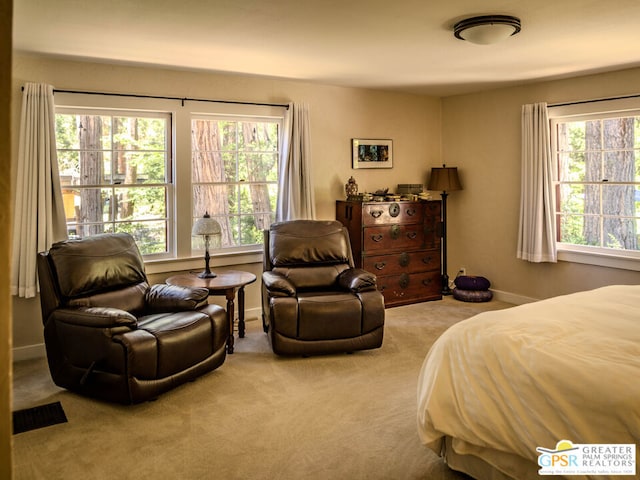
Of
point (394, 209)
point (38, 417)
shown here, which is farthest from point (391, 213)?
point (38, 417)

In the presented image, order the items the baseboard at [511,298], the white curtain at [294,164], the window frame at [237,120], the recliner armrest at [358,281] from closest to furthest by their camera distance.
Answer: the recliner armrest at [358,281] < the window frame at [237,120] < the white curtain at [294,164] < the baseboard at [511,298]

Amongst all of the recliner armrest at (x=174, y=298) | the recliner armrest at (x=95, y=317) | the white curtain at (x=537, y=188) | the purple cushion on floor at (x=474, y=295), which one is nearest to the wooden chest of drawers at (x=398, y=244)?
the purple cushion on floor at (x=474, y=295)

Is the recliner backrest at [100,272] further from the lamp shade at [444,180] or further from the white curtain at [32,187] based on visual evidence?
the lamp shade at [444,180]

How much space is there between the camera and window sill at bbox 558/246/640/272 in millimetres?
4676

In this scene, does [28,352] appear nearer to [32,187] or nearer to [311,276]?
[32,187]

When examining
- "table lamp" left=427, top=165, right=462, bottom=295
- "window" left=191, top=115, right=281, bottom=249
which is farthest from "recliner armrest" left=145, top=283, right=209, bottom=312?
"table lamp" left=427, top=165, right=462, bottom=295

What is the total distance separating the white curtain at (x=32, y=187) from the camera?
3885 mm

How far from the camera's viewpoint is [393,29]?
3344 millimetres

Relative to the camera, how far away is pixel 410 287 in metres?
5.59

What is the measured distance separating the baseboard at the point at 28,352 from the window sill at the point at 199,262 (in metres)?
1.02

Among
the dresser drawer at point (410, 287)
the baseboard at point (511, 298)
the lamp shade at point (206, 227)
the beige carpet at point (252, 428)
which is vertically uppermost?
the lamp shade at point (206, 227)

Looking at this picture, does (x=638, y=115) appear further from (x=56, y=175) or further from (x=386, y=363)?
(x=56, y=175)

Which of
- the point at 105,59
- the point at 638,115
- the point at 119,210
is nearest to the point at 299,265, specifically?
the point at 119,210

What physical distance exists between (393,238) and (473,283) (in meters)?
1.13
